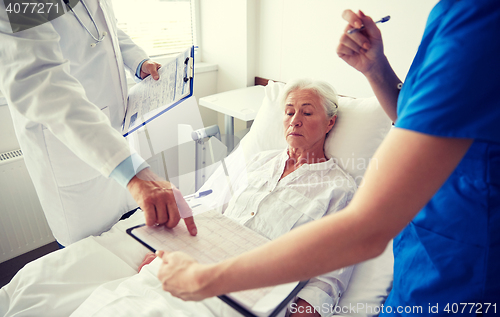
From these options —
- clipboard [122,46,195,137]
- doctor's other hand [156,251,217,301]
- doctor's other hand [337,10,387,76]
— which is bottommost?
doctor's other hand [156,251,217,301]

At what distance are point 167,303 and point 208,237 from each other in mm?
350

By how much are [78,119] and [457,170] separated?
0.90 m

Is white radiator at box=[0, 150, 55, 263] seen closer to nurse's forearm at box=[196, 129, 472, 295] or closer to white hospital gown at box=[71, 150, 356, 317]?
white hospital gown at box=[71, 150, 356, 317]

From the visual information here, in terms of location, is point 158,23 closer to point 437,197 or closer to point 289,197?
point 289,197

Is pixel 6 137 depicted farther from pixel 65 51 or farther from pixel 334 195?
pixel 334 195

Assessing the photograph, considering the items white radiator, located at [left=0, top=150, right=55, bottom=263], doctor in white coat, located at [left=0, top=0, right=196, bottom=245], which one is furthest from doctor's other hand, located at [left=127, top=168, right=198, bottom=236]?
white radiator, located at [left=0, top=150, right=55, bottom=263]

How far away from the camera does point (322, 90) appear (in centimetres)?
146

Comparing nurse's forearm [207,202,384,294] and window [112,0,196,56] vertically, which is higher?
window [112,0,196,56]

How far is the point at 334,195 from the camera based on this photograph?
130 cm

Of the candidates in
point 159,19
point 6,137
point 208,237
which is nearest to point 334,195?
point 208,237

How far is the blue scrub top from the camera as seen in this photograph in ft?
1.36

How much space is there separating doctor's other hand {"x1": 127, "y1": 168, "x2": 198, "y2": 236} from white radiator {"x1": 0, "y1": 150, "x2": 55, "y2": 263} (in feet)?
4.11

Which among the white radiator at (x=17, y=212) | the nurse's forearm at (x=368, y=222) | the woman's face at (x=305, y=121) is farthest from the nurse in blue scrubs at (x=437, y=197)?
the white radiator at (x=17, y=212)

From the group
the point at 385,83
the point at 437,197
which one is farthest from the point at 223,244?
the point at 385,83
